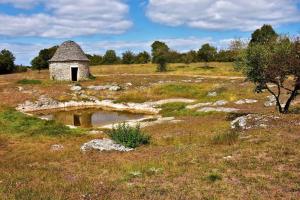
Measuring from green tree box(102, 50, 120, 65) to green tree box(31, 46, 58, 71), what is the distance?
34.1 m

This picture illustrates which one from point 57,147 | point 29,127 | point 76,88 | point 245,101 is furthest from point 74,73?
point 57,147

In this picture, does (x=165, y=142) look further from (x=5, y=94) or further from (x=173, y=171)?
(x=5, y=94)

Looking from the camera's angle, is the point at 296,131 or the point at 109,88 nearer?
the point at 296,131

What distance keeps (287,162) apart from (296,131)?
272 inches

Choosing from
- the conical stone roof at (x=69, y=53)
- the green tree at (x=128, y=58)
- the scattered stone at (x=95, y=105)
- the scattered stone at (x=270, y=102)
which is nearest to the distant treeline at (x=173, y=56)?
the green tree at (x=128, y=58)

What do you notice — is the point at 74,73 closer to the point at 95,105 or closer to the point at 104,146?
the point at 95,105

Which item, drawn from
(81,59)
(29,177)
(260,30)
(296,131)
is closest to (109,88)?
(81,59)

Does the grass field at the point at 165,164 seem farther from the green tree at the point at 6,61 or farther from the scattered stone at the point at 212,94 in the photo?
the green tree at the point at 6,61

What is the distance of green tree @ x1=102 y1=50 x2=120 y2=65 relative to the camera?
450 feet

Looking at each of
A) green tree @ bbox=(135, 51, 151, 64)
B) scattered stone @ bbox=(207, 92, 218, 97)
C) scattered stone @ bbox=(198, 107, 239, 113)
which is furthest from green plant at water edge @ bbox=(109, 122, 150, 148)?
green tree @ bbox=(135, 51, 151, 64)

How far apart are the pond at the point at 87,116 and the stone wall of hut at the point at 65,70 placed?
55.6 ft

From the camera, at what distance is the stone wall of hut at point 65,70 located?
69.2 m

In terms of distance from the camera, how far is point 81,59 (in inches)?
2736

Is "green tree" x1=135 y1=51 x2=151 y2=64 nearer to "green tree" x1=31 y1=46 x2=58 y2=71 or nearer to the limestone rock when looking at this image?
"green tree" x1=31 y1=46 x2=58 y2=71
